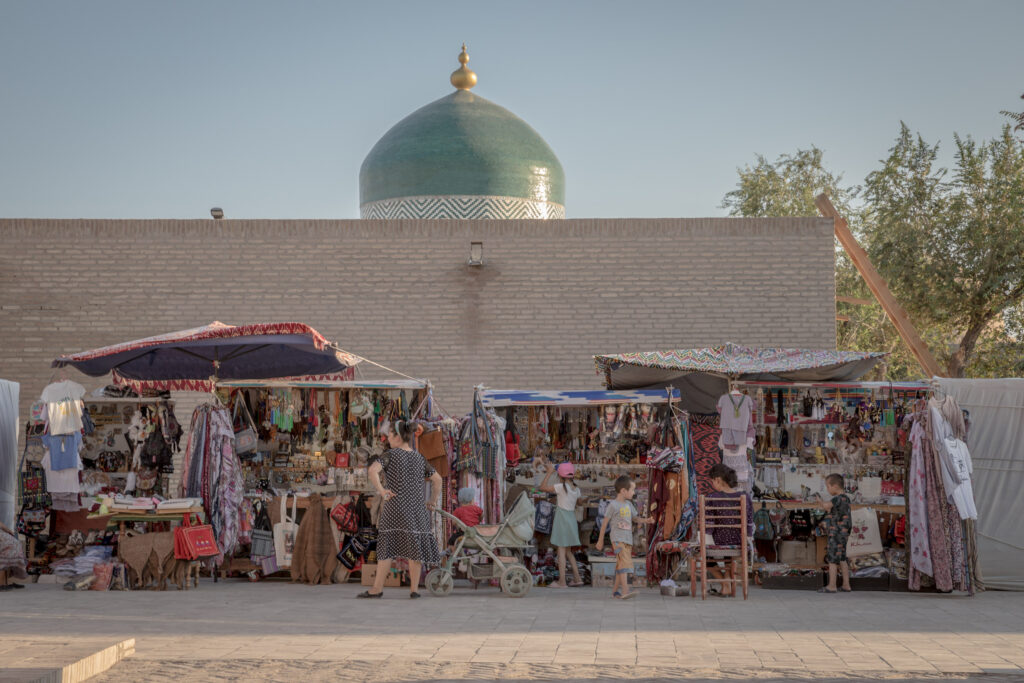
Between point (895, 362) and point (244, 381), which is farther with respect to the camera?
point (895, 362)

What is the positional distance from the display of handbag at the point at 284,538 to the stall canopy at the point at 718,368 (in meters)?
3.59

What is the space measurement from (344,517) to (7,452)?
12.4 feet

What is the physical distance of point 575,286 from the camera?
1659 centimetres

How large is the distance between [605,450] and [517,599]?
99.8 inches

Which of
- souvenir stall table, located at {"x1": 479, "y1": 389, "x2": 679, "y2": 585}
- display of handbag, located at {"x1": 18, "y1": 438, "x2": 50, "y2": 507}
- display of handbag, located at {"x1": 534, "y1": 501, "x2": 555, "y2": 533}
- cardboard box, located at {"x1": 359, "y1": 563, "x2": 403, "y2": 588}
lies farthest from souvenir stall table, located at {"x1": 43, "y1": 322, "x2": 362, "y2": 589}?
display of handbag, located at {"x1": 534, "y1": 501, "x2": 555, "y2": 533}

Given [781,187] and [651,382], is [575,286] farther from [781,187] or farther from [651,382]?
[781,187]

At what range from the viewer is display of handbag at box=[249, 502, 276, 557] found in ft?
40.5

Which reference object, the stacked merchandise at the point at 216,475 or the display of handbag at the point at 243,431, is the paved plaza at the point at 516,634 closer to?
the stacked merchandise at the point at 216,475

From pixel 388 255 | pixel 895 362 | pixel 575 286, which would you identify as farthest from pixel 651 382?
pixel 895 362

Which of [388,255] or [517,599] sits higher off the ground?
[388,255]

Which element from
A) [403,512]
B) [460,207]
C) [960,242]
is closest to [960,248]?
[960,242]

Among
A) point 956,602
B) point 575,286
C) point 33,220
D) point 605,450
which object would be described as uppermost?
point 33,220

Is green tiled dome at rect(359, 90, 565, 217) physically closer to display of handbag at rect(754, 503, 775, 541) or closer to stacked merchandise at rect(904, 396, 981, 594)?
display of handbag at rect(754, 503, 775, 541)

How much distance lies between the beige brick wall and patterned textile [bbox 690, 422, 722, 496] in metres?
3.99
